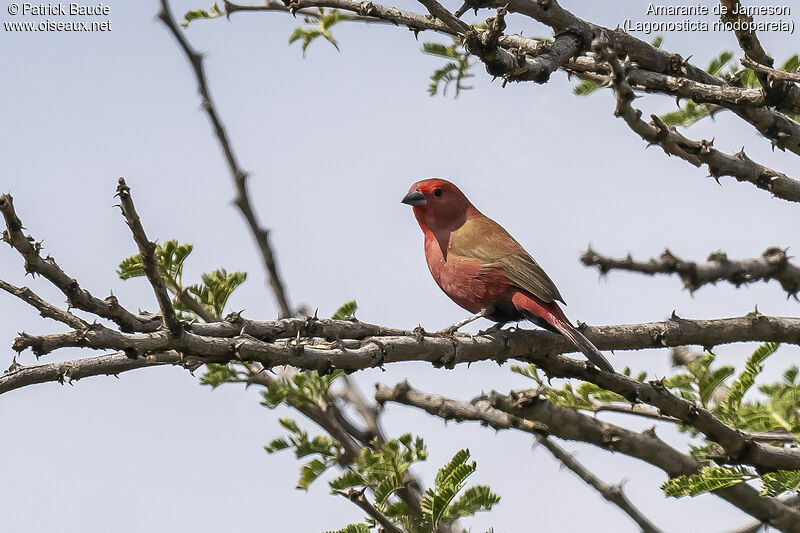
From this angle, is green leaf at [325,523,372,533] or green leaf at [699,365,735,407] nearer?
green leaf at [325,523,372,533]

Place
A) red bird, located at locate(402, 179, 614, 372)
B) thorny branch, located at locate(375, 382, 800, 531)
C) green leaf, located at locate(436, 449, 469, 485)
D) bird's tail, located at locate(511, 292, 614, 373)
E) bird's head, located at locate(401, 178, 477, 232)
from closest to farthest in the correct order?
thorny branch, located at locate(375, 382, 800, 531)
green leaf, located at locate(436, 449, 469, 485)
bird's tail, located at locate(511, 292, 614, 373)
red bird, located at locate(402, 179, 614, 372)
bird's head, located at locate(401, 178, 477, 232)

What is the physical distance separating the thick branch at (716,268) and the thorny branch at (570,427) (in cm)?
58

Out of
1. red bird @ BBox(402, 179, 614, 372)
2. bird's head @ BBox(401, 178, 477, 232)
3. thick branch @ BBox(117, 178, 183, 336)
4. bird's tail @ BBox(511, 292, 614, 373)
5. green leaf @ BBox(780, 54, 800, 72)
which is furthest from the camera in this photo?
bird's head @ BBox(401, 178, 477, 232)

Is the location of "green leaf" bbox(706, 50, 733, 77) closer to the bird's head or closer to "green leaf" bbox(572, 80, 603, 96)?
"green leaf" bbox(572, 80, 603, 96)

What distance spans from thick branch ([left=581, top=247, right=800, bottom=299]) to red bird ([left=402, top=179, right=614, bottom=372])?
0.76 m

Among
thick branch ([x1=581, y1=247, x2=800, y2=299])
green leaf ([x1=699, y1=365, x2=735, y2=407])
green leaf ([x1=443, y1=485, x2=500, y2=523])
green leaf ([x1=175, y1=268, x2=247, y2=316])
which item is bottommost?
green leaf ([x1=443, y1=485, x2=500, y2=523])

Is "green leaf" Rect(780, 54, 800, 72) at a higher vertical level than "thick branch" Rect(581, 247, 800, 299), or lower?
higher

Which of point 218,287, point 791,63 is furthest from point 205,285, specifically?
point 791,63

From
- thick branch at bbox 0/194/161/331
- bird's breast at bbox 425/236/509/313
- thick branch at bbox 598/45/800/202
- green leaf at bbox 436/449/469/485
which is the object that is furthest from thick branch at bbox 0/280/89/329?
bird's breast at bbox 425/236/509/313

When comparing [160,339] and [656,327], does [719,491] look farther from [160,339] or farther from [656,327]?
[160,339]

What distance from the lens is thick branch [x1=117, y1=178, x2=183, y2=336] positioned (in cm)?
244

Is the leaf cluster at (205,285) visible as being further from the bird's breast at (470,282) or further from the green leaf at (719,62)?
the green leaf at (719,62)

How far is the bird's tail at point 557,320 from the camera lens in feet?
14.4

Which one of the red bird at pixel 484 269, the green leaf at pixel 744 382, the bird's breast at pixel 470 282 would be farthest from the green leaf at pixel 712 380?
the bird's breast at pixel 470 282
